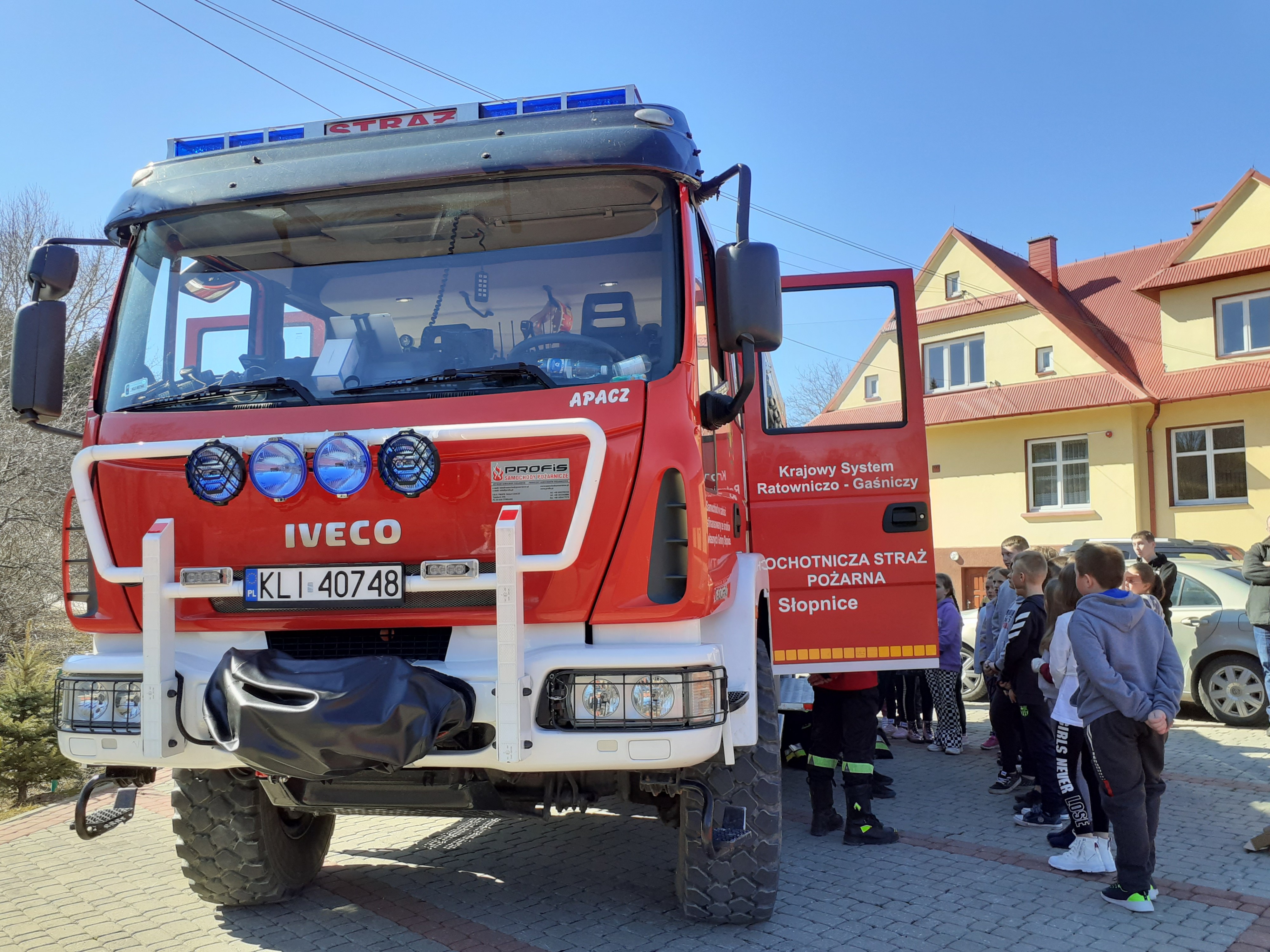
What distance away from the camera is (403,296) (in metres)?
3.81

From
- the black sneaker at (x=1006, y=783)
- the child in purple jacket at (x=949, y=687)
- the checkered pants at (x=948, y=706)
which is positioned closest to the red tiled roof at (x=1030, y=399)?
the child in purple jacket at (x=949, y=687)

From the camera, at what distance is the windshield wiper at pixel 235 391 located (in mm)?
3619

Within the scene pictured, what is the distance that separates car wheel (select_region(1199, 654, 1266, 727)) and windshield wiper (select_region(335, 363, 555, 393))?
8.42 m

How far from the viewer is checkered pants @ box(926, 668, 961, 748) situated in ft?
27.0

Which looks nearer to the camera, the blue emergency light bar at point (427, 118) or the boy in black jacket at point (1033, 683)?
the blue emergency light bar at point (427, 118)

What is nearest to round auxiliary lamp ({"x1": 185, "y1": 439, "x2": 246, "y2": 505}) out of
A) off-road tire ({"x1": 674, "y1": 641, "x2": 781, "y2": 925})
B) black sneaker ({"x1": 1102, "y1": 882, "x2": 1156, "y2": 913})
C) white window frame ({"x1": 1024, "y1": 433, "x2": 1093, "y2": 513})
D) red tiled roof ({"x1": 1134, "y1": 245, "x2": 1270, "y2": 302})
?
off-road tire ({"x1": 674, "y1": 641, "x2": 781, "y2": 925})

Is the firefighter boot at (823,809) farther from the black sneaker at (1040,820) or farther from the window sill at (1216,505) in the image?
the window sill at (1216,505)

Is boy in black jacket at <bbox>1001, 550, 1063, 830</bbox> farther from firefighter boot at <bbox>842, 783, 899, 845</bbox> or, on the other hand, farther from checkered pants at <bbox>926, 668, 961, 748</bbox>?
checkered pants at <bbox>926, 668, 961, 748</bbox>

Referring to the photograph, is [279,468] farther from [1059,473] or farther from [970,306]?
[970,306]

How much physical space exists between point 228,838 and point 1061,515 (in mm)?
20972

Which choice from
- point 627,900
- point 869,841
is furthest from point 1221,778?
point 627,900

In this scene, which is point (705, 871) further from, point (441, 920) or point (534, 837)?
point (534, 837)

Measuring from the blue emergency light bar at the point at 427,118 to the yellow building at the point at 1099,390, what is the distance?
16221 millimetres

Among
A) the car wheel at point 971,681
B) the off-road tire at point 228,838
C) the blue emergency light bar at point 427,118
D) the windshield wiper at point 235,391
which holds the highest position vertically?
the blue emergency light bar at point 427,118
